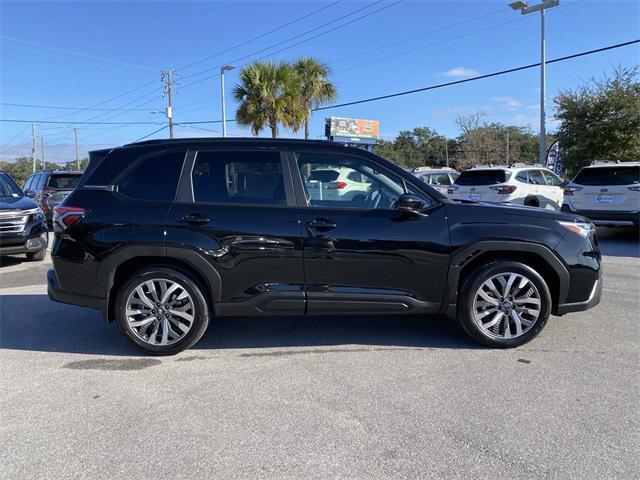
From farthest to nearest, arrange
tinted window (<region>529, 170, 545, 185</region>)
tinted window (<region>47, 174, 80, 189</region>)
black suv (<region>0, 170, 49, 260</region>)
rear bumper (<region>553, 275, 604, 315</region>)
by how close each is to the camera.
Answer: tinted window (<region>47, 174, 80, 189</region>) → tinted window (<region>529, 170, 545, 185</region>) → black suv (<region>0, 170, 49, 260</region>) → rear bumper (<region>553, 275, 604, 315</region>)

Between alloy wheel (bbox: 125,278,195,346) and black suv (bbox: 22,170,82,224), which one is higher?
black suv (bbox: 22,170,82,224)

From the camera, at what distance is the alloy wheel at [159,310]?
422 cm

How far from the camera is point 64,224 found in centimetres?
433

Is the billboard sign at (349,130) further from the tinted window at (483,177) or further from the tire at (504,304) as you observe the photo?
the tire at (504,304)

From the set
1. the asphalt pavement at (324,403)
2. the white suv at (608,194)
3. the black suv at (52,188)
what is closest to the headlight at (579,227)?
the asphalt pavement at (324,403)

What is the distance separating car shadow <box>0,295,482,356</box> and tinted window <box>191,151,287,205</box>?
1.35m

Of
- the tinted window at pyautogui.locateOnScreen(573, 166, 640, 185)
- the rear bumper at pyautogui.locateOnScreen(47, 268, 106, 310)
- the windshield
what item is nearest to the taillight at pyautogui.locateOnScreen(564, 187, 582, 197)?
the tinted window at pyautogui.locateOnScreen(573, 166, 640, 185)

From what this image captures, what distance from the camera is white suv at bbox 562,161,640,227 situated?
10430mm

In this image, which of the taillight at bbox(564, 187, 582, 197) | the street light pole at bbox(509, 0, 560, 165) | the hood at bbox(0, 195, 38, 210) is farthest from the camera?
the street light pole at bbox(509, 0, 560, 165)

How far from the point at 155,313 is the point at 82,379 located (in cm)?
74

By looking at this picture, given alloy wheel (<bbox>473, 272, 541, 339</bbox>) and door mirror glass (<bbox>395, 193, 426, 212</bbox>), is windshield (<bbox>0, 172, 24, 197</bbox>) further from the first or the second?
alloy wheel (<bbox>473, 272, 541, 339</bbox>)

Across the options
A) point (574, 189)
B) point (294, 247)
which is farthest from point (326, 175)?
point (574, 189)

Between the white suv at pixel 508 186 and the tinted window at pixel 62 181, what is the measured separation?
1077cm

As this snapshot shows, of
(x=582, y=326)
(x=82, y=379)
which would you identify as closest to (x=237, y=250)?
(x=82, y=379)
